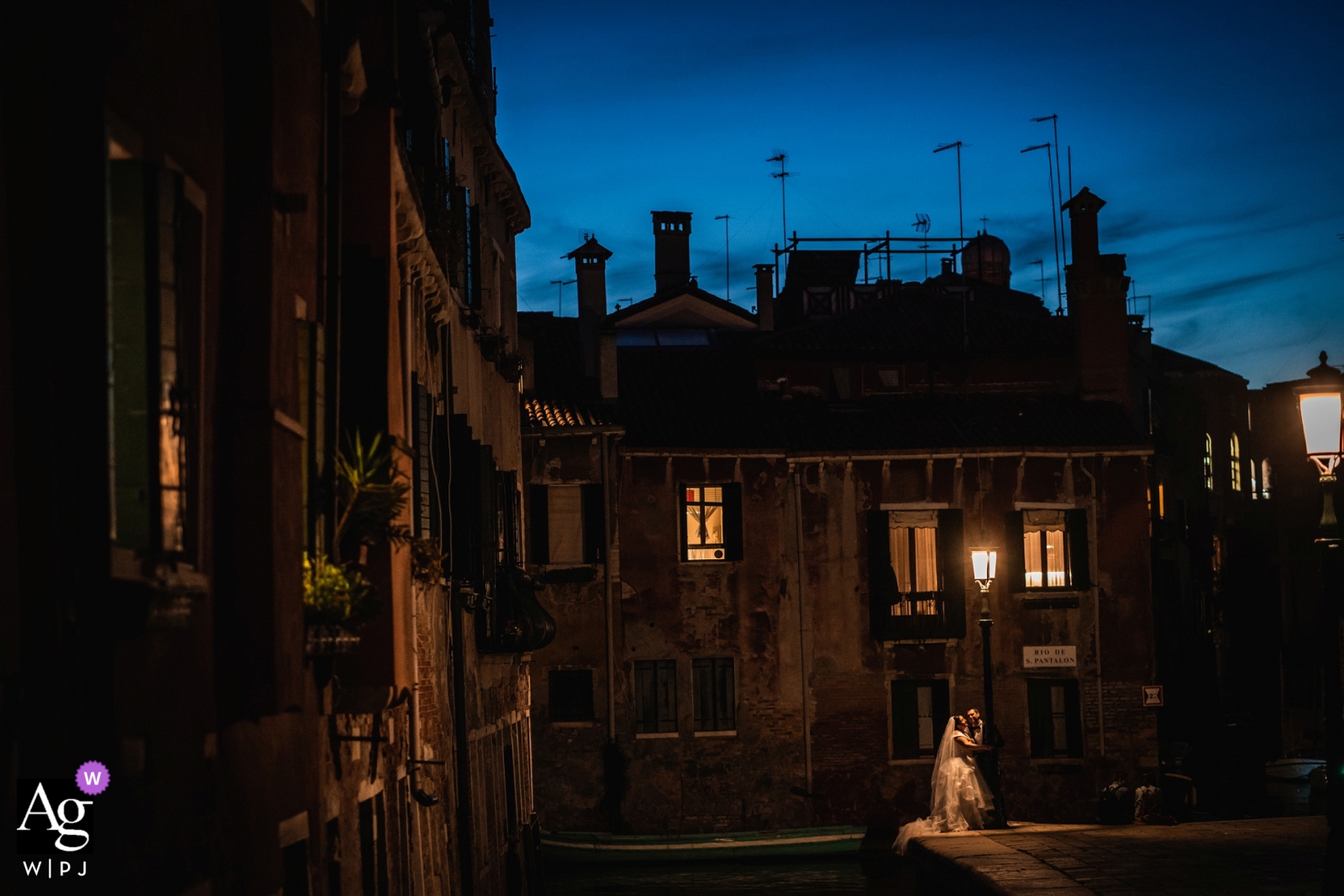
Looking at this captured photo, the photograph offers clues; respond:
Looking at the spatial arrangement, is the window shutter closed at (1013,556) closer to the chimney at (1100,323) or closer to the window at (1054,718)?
the window at (1054,718)

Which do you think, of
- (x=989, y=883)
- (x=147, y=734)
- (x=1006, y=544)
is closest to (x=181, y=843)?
(x=147, y=734)

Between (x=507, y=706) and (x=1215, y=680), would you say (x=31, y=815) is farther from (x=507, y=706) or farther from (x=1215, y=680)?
(x=1215, y=680)

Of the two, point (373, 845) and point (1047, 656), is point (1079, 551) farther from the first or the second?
point (373, 845)

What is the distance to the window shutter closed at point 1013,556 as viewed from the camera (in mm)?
29125

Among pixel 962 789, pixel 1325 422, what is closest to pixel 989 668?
pixel 962 789

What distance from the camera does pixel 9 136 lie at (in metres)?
5.32

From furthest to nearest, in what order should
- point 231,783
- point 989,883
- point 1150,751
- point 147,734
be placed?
point 1150,751
point 989,883
point 231,783
point 147,734

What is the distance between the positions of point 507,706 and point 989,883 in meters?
6.91

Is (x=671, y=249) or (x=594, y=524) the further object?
(x=671, y=249)

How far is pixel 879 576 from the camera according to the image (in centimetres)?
2883

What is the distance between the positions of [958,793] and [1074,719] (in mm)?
7769

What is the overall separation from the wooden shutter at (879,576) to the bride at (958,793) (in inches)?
255

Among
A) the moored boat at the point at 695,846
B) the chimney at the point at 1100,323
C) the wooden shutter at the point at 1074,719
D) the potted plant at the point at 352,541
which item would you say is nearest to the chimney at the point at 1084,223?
the chimney at the point at 1100,323

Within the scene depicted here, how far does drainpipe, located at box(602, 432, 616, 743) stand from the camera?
2783cm
